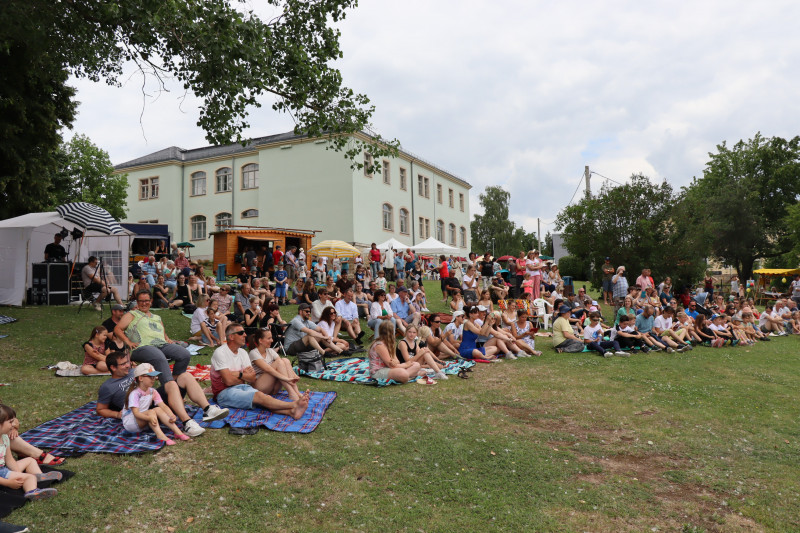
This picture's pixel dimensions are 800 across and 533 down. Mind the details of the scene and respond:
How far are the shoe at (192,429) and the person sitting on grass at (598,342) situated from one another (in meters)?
9.34

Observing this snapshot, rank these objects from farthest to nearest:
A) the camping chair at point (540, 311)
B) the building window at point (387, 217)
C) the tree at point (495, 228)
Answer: the tree at point (495, 228) → the building window at point (387, 217) → the camping chair at point (540, 311)

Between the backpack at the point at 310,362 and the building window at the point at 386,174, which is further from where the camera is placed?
the building window at the point at 386,174

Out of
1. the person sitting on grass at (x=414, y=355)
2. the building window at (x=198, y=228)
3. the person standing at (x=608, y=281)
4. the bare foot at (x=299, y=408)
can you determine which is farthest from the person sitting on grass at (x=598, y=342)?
the building window at (x=198, y=228)

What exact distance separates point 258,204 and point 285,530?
37.9 m

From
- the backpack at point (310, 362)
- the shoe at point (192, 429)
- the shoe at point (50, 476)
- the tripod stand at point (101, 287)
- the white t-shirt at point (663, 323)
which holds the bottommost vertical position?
the shoe at point (50, 476)

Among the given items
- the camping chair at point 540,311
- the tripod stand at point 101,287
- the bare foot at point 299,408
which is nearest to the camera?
the bare foot at point 299,408

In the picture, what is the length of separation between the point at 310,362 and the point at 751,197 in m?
49.5

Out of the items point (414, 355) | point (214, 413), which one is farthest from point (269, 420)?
point (414, 355)

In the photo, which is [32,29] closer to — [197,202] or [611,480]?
[611,480]

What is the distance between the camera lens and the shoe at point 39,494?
14.6 ft

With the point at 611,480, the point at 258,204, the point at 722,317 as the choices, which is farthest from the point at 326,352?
the point at 258,204

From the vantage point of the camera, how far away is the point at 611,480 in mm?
5312

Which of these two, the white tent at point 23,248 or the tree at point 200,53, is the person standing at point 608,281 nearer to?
the tree at point 200,53

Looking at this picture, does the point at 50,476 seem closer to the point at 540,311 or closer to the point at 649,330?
the point at 649,330
